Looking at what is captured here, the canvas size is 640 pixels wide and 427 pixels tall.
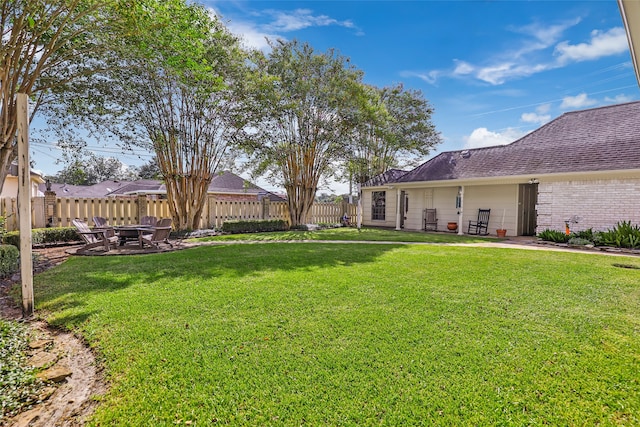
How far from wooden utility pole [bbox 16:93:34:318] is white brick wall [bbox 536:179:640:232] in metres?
14.3

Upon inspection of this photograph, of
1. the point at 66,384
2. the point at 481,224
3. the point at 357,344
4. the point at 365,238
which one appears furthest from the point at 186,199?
the point at 481,224

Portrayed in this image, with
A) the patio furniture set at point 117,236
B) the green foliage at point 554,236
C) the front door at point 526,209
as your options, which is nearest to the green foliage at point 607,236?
the green foliage at point 554,236

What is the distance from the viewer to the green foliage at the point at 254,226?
13547mm

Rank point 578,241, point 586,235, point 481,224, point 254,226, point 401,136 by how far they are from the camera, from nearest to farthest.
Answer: point 578,241 < point 586,235 < point 481,224 < point 254,226 < point 401,136

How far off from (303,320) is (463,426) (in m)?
1.98

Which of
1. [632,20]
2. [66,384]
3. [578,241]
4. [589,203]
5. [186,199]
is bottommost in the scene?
[66,384]

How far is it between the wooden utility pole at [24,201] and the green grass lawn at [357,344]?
1.27 feet

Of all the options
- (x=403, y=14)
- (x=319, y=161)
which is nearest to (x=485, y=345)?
(x=403, y=14)

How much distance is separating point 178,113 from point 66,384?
1091 cm

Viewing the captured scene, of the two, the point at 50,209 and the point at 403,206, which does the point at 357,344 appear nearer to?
the point at 50,209

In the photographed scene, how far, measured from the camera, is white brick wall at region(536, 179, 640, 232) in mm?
9820

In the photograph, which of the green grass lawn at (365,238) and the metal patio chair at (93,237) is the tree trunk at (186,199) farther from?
the metal patio chair at (93,237)

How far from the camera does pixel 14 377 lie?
98.8 inches

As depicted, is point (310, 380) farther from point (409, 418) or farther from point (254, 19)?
point (254, 19)
